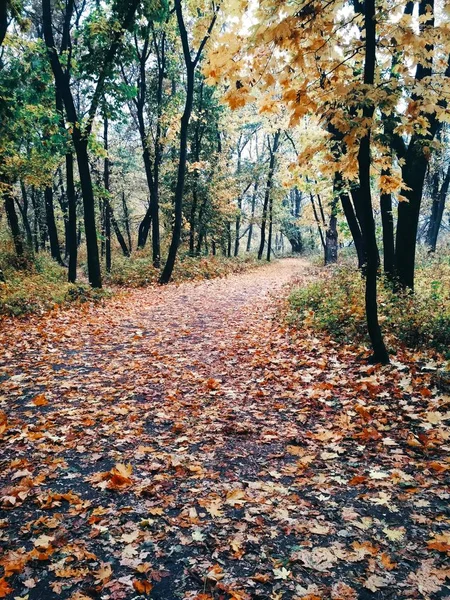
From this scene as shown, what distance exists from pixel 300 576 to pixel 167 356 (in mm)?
5144

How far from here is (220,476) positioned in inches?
155

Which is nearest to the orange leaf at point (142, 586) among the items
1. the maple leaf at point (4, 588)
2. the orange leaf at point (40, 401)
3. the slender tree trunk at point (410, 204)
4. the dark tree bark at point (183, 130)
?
the maple leaf at point (4, 588)

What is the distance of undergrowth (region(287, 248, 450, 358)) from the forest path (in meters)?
0.78

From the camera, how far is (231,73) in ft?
15.3

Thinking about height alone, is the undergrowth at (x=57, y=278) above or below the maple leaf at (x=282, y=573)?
above

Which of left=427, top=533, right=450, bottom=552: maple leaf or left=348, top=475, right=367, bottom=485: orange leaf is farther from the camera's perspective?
left=348, top=475, right=367, bottom=485: orange leaf

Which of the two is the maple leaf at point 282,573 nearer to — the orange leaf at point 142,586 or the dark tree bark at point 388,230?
the orange leaf at point 142,586

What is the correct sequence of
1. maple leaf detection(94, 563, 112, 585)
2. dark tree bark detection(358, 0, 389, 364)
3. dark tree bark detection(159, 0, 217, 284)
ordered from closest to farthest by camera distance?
maple leaf detection(94, 563, 112, 585), dark tree bark detection(358, 0, 389, 364), dark tree bark detection(159, 0, 217, 284)

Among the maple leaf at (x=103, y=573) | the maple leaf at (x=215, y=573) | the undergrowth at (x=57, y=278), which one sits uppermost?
the undergrowth at (x=57, y=278)

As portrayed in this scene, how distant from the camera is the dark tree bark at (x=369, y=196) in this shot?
196 inches

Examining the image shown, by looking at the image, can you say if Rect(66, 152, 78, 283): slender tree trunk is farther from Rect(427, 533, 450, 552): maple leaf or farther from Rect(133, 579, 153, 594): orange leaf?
Rect(427, 533, 450, 552): maple leaf

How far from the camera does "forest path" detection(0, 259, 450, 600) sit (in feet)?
8.97

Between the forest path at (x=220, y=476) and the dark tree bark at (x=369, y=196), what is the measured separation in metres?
0.45

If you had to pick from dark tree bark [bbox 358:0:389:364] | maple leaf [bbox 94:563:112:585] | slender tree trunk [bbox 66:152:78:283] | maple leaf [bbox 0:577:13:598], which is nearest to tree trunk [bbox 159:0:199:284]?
slender tree trunk [bbox 66:152:78:283]
